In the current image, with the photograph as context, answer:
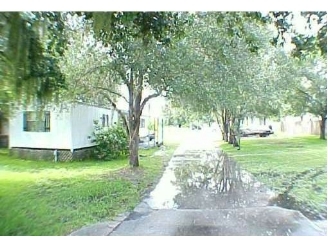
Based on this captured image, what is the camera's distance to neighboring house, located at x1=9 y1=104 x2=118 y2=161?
8.18 ft

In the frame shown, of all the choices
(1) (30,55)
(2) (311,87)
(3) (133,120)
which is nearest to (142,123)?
(3) (133,120)

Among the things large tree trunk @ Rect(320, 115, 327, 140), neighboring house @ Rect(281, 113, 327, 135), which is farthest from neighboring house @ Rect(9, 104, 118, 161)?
large tree trunk @ Rect(320, 115, 327, 140)

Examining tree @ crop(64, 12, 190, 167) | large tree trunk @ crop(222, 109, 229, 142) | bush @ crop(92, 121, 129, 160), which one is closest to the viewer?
tree @ crop(64, 12, 190, 167)

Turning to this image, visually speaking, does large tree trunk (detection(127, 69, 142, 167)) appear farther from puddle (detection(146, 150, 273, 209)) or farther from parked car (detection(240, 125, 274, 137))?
parked car (detection(240, 125, 274, 137))

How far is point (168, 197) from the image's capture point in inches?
97.8

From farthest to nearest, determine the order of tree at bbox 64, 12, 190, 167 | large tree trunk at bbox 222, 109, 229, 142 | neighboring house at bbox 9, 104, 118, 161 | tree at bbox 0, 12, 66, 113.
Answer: large tree trunk at bbox 222, 109, 229, 142, neighboring house at bbox 9, 104, 118, 161, tree at bbox 64, 12, 190, 167, tree at bbox 0, 12, 66, 113

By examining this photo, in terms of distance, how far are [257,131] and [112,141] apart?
1233 mm

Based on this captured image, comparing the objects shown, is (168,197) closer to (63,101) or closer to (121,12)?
(63,101)

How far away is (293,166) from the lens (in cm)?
249

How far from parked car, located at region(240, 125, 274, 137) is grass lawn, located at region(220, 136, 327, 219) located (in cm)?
6

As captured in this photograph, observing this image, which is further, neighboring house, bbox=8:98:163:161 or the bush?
the bush

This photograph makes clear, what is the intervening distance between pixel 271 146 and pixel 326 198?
651mm

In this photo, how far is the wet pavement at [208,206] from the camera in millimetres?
2291
